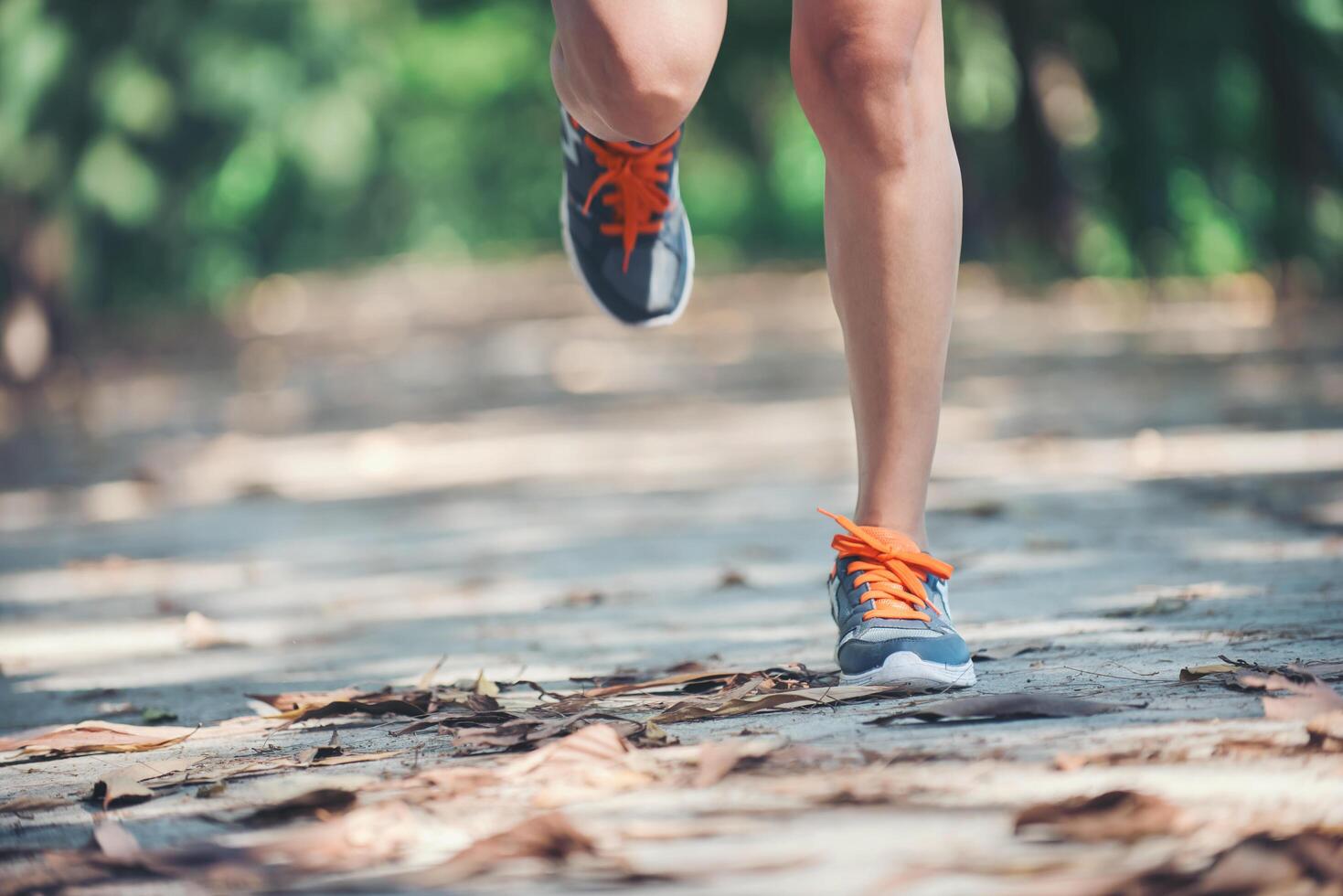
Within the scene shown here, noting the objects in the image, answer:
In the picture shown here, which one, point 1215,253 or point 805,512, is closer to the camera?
point 805,512

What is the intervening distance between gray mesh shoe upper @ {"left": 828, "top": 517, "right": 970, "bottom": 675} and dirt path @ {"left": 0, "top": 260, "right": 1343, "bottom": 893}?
0.25 ft

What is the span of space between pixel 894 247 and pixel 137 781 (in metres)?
1.25

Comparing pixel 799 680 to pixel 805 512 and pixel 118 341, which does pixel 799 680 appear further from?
pixel 118 341

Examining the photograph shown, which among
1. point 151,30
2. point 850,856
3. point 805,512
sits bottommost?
point 850,856

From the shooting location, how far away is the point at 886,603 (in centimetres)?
225

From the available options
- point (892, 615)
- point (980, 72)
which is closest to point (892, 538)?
→ point (892, 615)

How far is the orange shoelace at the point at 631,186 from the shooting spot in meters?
2.85

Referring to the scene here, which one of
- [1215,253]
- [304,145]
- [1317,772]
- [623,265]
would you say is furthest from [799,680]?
[304,145]

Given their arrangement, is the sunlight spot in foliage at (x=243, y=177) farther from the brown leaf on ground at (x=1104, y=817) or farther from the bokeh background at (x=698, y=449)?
the brown leaf on ground at (x=1104, y=817)

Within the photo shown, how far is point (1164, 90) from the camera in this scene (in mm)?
11188

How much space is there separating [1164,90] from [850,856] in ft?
35.1

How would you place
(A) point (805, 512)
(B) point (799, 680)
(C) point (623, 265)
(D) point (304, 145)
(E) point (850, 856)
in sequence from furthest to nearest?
1. (D) point (304, 145)
2. (A) point (805, 512)
3. (C) point (623, 265)
4. (B) point (799, 680)
5. (E) point (850, 856)

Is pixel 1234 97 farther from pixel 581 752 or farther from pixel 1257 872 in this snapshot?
pixel 1257 872

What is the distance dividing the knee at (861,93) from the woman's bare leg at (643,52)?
15cm
